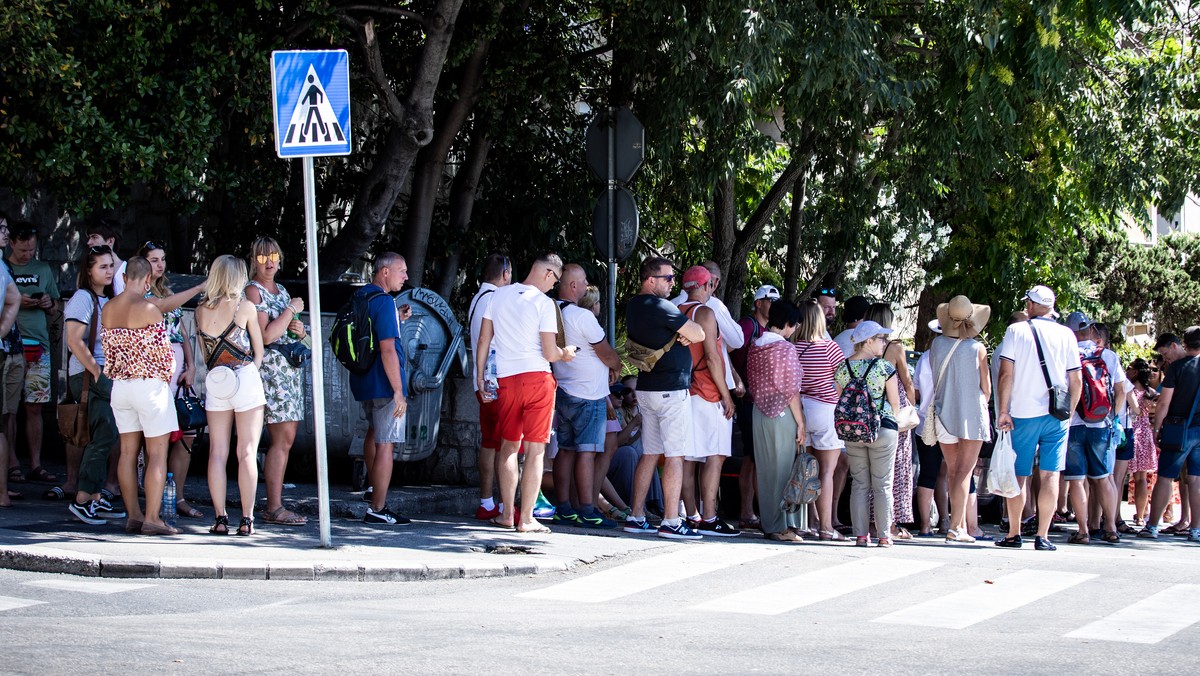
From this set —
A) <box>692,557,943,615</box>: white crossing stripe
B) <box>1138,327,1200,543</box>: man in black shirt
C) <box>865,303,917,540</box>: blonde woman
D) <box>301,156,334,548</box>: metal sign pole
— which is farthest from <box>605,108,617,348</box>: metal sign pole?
<box>1138,327,1200,543</box>: man in black shirt

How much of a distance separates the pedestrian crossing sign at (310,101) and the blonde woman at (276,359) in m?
1.08

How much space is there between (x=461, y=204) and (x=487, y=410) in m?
5.03

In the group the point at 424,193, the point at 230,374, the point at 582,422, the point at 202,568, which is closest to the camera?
the point at 202,568

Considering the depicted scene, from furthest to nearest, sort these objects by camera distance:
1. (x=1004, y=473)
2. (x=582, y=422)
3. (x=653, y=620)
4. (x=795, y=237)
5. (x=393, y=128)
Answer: (x=795, y=237)
(x=393, y=128)
(x=1004, y=473)
(x=582, y=422)
(x=653, y=620)

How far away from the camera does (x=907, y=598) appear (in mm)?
8422

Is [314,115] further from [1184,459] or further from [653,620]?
[1184,459]

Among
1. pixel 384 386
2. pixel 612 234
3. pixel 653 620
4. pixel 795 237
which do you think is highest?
pixel 795 237

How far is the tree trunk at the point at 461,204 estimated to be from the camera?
1516 centimetres

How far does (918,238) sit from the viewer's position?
21.1 m

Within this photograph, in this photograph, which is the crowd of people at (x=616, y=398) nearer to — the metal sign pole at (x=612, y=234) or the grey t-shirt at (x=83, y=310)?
the grey t-shirt at (x=83, y=310)

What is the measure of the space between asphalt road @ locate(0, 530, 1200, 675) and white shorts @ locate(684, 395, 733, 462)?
0.99 m

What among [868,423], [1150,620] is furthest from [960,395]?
[1150,620]

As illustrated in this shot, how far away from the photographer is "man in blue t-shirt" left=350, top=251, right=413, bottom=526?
9984mm

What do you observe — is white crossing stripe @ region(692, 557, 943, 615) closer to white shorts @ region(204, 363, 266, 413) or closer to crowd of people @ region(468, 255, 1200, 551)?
crowd of people @ region(468, 255, 1200, 551)
